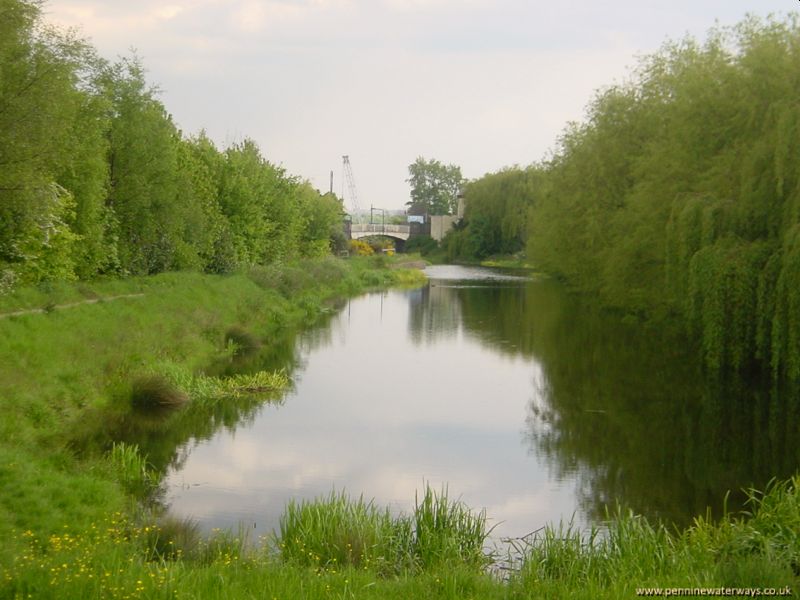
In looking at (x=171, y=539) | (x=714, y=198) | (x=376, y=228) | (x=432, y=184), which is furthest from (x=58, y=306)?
(x=432, y=184)

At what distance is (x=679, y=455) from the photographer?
17.2 m

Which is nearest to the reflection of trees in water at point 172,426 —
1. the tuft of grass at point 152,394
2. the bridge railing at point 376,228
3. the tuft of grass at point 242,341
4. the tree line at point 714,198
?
the tuft of grass at point 152,394

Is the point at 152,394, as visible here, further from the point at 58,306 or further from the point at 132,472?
the point at 132,472

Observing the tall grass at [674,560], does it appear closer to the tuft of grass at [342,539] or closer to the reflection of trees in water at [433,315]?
the tuft of grass at [342,539]

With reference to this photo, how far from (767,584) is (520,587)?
2078 millimetres

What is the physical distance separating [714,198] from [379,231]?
99.1 metres

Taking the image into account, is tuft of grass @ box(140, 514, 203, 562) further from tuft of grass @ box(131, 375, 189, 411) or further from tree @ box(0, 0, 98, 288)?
tree @ box(0, 0, 98, 288)

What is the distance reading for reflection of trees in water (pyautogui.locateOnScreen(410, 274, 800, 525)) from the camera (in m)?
15.0

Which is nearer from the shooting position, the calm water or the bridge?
the calm water

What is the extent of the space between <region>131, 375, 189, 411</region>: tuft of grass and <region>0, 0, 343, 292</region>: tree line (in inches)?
142

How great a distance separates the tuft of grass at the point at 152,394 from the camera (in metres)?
19.5

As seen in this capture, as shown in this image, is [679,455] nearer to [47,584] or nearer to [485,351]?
[47,584]

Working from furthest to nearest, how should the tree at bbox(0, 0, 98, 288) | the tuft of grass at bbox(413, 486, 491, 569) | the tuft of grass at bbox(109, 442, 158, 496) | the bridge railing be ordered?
the bridge railing, the tree at bbox(0, 0, 98, 288), the tuft of grass at bbox(109, 442, 158, 496), the tuft of grass at bbox(413, 486, 491, 569)

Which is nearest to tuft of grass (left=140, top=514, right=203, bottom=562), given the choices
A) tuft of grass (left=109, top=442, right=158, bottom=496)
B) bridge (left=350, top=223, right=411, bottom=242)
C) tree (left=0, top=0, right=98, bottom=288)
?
tuft of grass (left=109, top=442, right=158, bottom=496)
